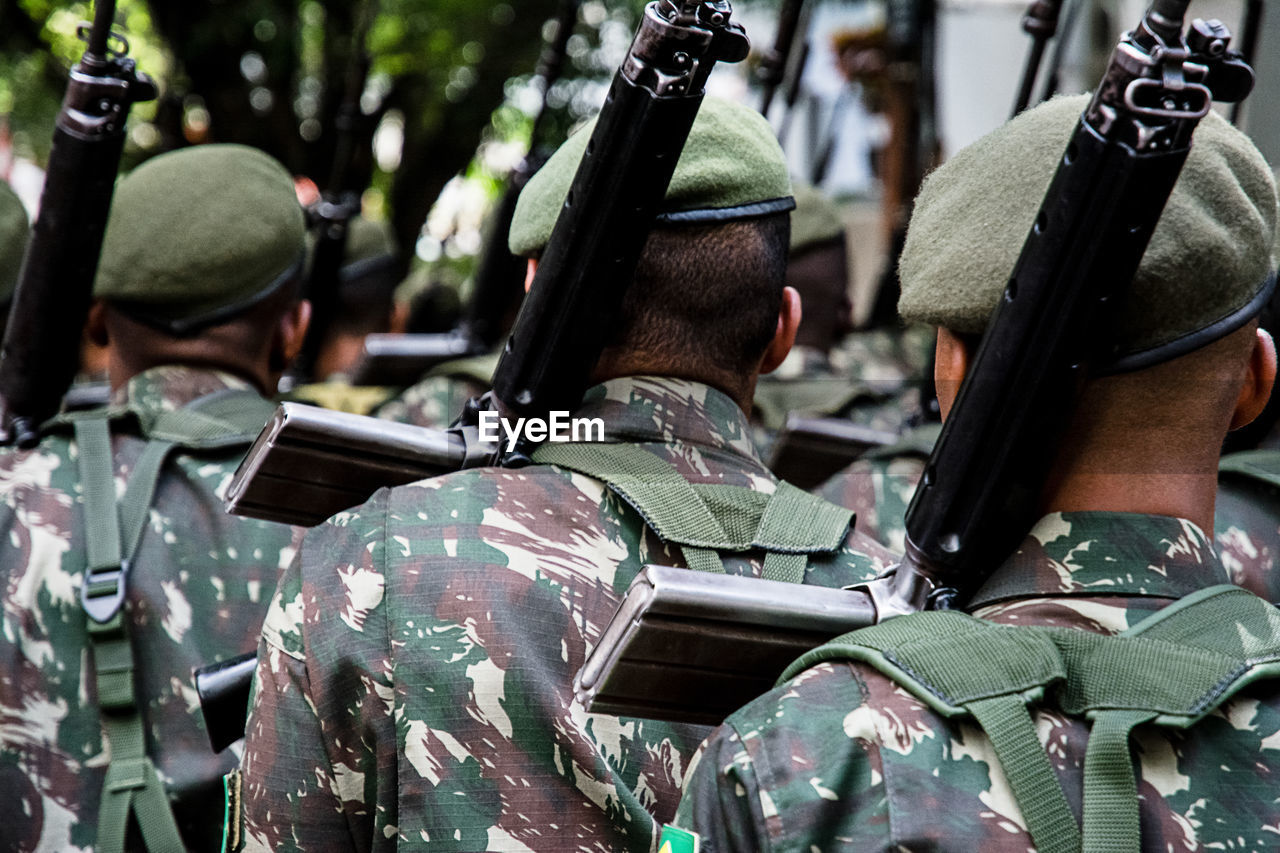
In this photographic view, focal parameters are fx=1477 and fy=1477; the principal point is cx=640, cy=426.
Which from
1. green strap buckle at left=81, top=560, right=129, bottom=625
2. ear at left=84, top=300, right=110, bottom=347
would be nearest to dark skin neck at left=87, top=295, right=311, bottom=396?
ear at left=84, top=300, right=110, bottom=347

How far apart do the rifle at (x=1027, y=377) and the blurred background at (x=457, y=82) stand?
4416mm

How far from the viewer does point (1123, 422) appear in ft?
4.61

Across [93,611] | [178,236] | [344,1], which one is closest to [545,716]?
[93,611]

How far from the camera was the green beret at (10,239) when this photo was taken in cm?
387

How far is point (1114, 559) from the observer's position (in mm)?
1372

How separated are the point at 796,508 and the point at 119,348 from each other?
5.52ft

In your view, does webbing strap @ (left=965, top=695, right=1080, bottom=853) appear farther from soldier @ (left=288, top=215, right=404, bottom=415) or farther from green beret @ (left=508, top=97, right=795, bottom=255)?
soldier @ (left=288, top=215, right=404, bottom=415)

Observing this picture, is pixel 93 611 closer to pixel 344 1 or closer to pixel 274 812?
pixel 274 812

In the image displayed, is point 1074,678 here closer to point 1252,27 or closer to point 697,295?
point 697,295

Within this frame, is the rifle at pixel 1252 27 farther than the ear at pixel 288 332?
Yes

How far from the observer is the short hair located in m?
2.05

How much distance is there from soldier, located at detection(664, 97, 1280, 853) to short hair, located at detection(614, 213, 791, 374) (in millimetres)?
518

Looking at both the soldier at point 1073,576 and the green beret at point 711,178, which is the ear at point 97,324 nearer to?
the green beret at point 711,178

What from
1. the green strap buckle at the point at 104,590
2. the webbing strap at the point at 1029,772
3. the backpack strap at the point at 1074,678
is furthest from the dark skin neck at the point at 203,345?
the webbing strap at the point at 1029,772
